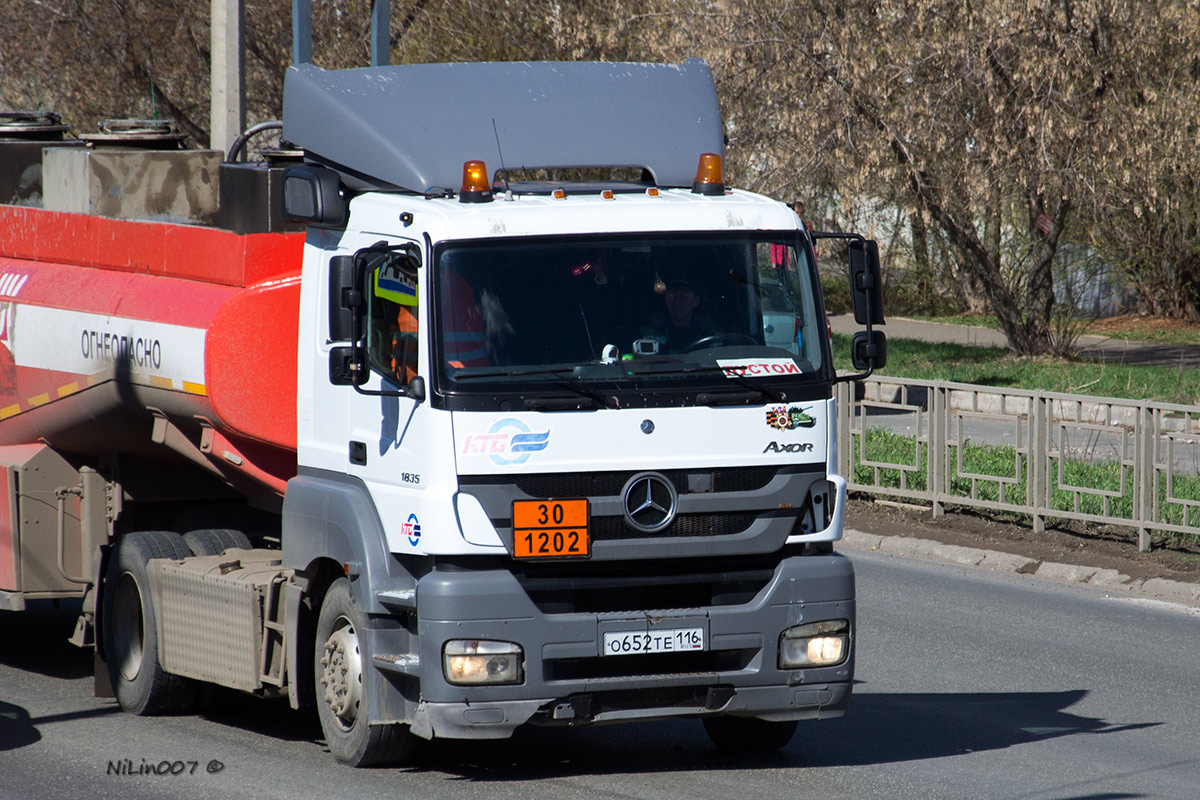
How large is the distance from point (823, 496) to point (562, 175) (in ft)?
7.80

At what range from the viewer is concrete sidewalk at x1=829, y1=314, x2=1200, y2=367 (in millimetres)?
25188

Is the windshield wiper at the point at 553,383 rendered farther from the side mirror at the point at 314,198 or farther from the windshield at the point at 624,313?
the side mirror at the point at 314,198

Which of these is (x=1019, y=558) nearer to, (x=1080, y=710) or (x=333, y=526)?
(x=1080, y=710)

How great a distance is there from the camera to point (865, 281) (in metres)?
7.44

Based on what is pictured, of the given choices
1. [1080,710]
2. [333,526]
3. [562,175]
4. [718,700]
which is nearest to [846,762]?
[718,700]

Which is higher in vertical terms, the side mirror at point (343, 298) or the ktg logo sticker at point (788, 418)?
the side mirror at point (343, 298)

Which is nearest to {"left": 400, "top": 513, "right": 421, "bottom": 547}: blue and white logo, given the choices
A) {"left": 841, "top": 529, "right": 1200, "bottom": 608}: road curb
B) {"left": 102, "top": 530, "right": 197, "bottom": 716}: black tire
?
{"left": 102, "top": 530, "right": 197, "bottom": 716}: black tire

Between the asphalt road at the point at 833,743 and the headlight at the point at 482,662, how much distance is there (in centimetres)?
60

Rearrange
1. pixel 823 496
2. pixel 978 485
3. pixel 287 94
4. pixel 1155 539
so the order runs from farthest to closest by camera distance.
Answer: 1. pixel 978 485
2. pixel 1155 539
3. pixel 287 94
4. pixel 823 496

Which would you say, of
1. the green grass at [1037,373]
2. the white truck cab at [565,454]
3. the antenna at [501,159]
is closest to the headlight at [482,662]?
the white truck cab at [565,454]

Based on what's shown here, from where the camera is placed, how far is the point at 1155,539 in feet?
43.4

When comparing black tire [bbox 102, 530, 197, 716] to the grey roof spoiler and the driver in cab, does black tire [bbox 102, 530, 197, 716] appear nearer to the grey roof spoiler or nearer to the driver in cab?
the grey roof spoiler

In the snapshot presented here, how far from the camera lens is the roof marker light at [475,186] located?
7.02 metres

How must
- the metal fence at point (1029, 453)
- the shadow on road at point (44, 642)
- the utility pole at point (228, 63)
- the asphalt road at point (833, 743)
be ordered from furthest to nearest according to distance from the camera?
the utility pole at point (228, 63), the metal fence at point (1029, 453), the shadow on road at point (44, 642), the asphalt road at point (833, 743)
